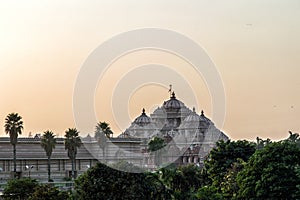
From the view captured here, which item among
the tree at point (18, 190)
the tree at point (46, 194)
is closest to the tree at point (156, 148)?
the tree at point (18, 190)

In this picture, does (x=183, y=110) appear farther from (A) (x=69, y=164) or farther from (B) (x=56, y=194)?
(B) (x=56, y=194)

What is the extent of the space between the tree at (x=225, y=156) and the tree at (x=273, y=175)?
11.5 metres

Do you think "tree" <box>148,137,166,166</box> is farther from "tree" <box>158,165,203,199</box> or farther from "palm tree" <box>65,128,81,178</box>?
"tree" <box>158,165,203,199</box>

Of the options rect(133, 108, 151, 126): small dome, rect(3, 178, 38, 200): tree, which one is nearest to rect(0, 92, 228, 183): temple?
rect(133, 108, 151, 126): small dome

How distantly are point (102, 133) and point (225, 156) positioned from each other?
854 inches

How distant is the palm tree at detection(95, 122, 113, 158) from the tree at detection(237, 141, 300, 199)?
32.3 meters

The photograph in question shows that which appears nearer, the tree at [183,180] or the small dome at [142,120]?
the tree at [183,180]

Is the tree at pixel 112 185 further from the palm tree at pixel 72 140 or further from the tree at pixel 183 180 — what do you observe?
the palm tree at pixel 72 140

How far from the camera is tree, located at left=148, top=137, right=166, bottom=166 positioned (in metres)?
84.3

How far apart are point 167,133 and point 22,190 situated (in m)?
54.5

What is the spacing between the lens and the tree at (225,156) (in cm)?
5438

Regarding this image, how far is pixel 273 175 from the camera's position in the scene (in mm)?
39438

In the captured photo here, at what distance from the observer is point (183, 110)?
101688mm

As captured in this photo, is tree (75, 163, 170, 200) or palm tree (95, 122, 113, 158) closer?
tree (75, 163, 170, 200)
